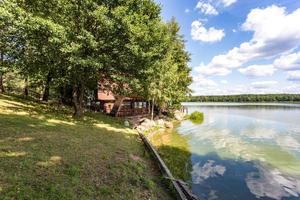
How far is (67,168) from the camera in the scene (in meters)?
8.46

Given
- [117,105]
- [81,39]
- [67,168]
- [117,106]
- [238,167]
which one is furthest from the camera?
[117,105]

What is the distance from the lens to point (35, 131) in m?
12.8

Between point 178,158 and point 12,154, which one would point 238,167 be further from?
point 12,154

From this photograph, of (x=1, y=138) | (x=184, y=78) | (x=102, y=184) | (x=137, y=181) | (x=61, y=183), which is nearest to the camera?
(x=61, y=183)

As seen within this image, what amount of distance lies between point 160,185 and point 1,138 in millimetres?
6830

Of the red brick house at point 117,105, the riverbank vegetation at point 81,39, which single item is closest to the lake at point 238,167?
the riverbank vegetation at point 81,39

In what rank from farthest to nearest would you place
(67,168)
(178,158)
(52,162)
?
1. (178,158)
2. (52,162)
3. (67,168)

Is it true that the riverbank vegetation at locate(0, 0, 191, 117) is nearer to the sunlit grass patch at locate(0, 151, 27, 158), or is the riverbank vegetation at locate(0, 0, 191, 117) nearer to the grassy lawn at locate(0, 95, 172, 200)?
the grassy lawn at locate(0, 95, 172, 200)

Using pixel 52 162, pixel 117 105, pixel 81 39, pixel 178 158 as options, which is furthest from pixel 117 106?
pixel 52 162

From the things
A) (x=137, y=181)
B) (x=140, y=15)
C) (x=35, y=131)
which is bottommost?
(x=137, y=181)

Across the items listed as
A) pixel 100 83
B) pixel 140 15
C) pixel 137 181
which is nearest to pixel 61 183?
pixel 137 181

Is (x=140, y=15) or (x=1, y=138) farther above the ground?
(x=140, y=15)

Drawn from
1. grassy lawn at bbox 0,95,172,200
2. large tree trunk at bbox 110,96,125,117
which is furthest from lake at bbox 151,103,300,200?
large tree trunk at bbox 110,96,125,117

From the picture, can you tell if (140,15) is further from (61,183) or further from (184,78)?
(184,78)
